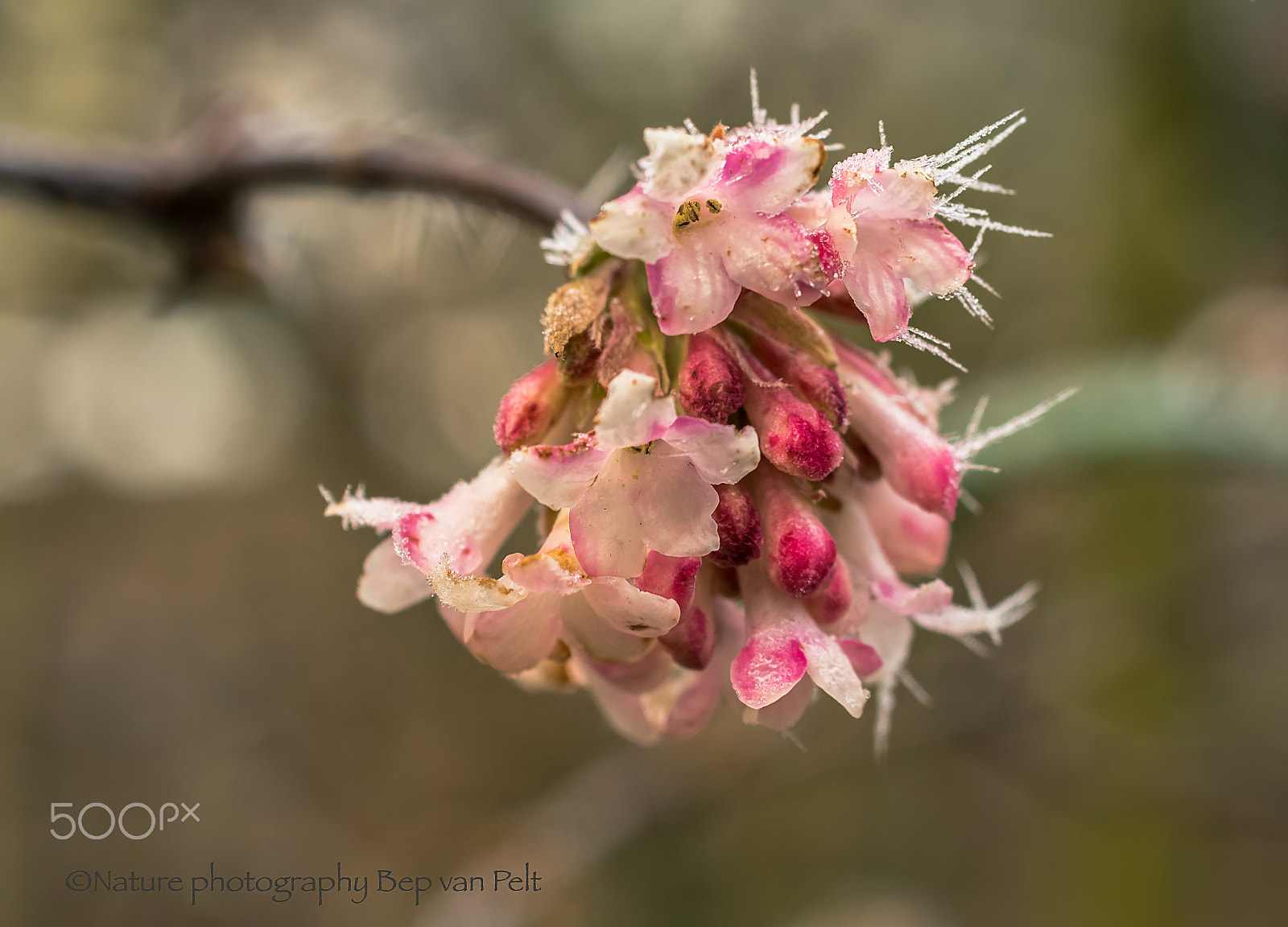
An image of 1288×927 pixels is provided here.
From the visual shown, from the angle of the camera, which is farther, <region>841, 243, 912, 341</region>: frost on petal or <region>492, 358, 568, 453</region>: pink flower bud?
<region>492, 358, 568, 453</region>: pink flower bud

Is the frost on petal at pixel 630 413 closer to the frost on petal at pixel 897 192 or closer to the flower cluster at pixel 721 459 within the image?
the flower cluster at pixel 721 459

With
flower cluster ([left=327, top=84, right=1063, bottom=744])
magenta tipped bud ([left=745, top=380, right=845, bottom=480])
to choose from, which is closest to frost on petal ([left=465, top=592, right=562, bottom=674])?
flower cluster ([left=327, top=84, right=1063, bottom=744])

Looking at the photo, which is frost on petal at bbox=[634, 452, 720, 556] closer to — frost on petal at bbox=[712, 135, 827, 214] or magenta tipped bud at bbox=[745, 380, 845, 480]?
magenta tipped bud at bbox=[745, 380, 845, 480]

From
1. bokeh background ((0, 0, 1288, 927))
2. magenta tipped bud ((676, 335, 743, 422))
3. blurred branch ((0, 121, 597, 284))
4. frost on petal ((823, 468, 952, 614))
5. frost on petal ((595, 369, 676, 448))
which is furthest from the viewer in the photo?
bokeh background ((0, 0, 1288, 927))

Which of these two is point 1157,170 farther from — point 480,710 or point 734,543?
point 480,710

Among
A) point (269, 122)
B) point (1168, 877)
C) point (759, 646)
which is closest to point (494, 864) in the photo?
point (269, 122)

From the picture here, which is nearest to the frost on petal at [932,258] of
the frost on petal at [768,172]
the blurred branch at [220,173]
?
the frost on petal at [768,172]

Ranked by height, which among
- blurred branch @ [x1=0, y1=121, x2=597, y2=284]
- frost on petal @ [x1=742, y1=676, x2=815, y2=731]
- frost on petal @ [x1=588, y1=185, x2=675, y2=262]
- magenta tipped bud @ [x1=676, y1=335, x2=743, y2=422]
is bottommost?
frost on petal @ [x1=742, y1=676, x2=815, y2=731]

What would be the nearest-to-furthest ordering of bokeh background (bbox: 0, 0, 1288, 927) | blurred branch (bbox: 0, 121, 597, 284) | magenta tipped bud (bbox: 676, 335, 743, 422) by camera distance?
1. magenta tipped bud (bbox: 676, 335, 743, 422)
2. blurred branch (bbox: 0, 121, 597, 284)
3. bokeh background (bbox: 0, 0, 1288, 927)
